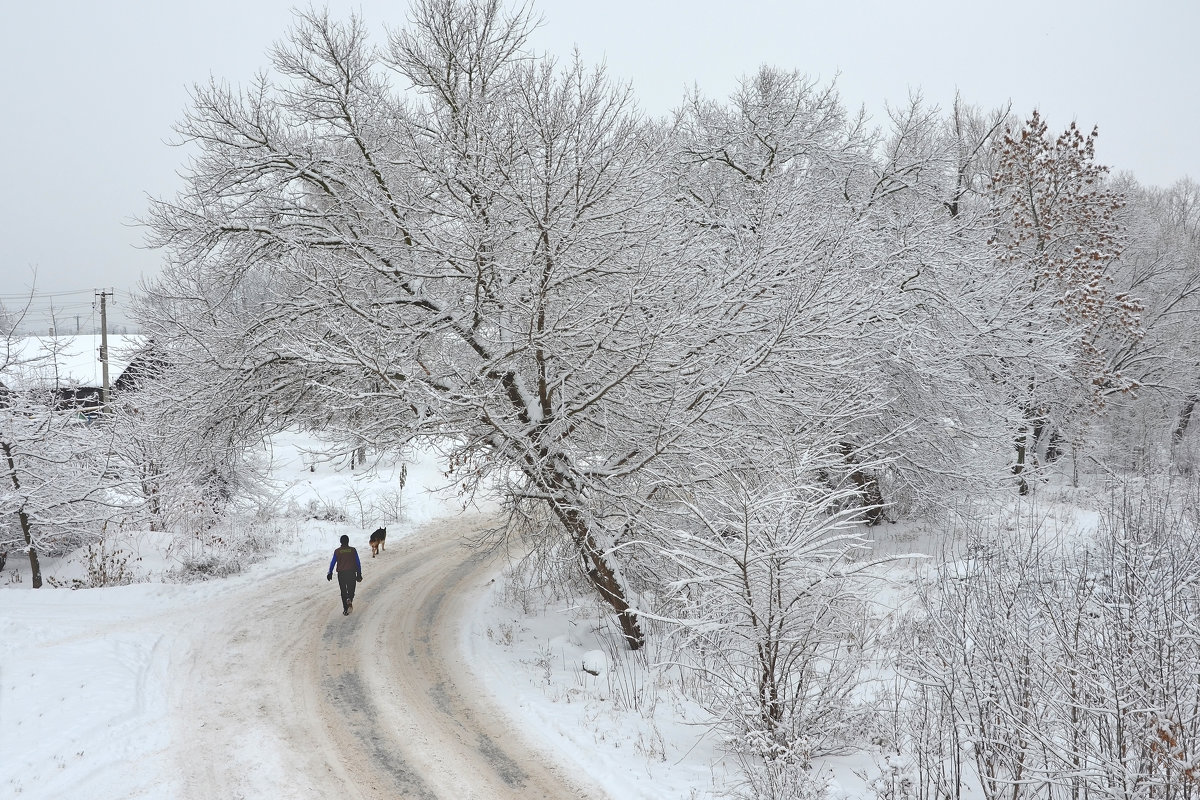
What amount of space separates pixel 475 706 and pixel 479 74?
346 inches

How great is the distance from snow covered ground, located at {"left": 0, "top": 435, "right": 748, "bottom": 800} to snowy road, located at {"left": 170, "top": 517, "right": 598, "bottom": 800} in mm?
98

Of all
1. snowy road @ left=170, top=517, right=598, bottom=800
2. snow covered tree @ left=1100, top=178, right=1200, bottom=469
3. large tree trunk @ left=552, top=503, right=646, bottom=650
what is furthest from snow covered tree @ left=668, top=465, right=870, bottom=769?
snow covered tree @ left=1100, top=178, right=1200, bottom=469

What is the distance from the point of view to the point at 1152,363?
2548 centimetres

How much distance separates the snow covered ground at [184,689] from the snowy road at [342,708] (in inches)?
3.9

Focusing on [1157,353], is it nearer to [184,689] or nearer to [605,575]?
[605,575]

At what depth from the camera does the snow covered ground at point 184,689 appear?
246 inches

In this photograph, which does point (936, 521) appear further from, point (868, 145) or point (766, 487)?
point (766, 487)

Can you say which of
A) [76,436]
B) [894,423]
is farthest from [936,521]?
[76,436]

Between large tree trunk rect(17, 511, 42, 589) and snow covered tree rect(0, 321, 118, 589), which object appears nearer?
snow covered tree rect(0, 321, 118, 589)

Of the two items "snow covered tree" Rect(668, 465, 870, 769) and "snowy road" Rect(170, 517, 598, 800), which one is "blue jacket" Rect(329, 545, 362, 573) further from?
"snow covered tree" Rect(668, 465, 870, 769)

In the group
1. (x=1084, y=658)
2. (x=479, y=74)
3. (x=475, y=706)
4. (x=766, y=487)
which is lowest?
(x=475, y=706)

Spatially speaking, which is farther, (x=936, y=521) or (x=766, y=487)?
(x=936, y=521)

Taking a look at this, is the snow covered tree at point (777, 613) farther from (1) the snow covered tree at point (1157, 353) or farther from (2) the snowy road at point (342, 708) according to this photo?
(1) the snow covered tree at point (1157, 353)

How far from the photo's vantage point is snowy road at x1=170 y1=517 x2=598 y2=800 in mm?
6207
